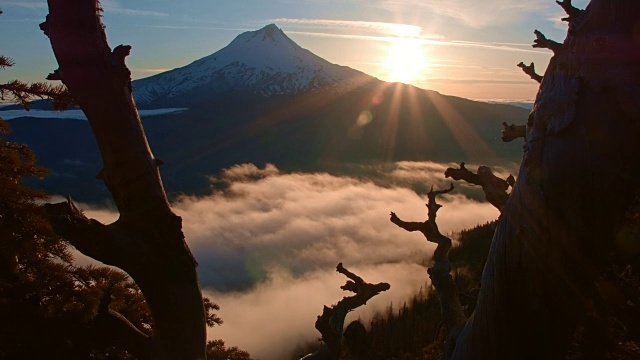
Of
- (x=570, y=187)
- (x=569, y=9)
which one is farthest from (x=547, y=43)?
(x=570, y=187)

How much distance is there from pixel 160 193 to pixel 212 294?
19612cm

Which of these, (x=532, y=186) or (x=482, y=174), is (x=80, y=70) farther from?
(x=482, y=174)

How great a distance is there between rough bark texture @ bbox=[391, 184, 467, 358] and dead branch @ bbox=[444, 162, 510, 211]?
702mm

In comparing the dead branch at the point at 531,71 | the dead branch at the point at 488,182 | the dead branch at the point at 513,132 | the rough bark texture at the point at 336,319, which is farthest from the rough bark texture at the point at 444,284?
the dead branch at the point at 531,71

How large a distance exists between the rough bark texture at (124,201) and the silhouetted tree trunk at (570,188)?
1.44 meters

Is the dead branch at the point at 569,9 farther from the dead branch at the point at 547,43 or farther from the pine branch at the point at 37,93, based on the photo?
the pine branch at the point at 37,93

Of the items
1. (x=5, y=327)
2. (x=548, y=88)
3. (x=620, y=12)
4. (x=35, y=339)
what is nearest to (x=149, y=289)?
(x=548, y=88)

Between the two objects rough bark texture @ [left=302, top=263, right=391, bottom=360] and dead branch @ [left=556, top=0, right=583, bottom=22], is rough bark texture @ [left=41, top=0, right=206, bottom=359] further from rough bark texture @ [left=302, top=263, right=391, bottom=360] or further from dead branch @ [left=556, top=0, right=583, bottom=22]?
dead branch @ [left=556, top=0, right=583, bottom=22]

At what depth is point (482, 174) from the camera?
3.94 meters

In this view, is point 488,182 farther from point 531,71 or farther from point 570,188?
point 570,188

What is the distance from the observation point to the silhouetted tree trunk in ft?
4.22

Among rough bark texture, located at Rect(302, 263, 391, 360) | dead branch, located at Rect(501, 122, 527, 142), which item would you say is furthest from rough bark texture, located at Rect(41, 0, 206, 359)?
dead branch, located at Rect(501, 122, 527, 142)

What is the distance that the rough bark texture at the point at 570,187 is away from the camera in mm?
1286

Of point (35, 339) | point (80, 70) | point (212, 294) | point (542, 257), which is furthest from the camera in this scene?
point (212, 294)
